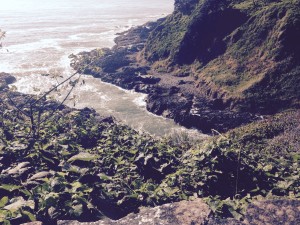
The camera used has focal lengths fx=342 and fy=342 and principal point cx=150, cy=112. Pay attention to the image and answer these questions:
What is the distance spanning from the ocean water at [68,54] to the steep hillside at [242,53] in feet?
24.9

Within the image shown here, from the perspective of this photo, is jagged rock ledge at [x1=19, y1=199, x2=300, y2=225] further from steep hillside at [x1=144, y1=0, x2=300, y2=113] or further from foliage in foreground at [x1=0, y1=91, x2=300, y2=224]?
steep hillside at [x1=144, y1=0, x2=300, y2=113]

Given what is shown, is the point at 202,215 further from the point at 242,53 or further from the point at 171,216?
the point at 242,53

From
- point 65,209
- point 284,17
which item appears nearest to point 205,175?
point 65,209

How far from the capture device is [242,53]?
37938 millimetres

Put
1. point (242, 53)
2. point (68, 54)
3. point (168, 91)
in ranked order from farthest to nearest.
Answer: point (68, 54) < point (242, 53) < point (168, 91)

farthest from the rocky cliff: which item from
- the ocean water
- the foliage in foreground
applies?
the foliage in foreground

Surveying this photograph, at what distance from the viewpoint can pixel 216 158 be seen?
9469mm

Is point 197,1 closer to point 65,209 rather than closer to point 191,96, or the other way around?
point 191,96

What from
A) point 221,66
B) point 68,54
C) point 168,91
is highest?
point 221,66

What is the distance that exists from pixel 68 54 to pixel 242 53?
3370 cm

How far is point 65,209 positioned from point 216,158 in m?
4.25

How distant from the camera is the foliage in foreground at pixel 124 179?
25.3ft

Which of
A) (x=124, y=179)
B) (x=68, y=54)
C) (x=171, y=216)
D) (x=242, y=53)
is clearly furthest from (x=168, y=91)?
(x=171, y=216)

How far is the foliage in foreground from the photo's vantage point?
7.71 metres
